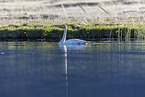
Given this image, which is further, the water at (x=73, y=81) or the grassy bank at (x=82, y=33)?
the grassy bank at (x=82, y=33)

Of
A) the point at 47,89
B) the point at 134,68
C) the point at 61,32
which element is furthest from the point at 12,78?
the point at 61,32

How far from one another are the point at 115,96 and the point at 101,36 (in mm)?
29354

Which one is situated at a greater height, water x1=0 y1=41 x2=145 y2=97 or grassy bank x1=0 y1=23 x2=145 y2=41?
grassy bank x1=0 y1=23 x2=145 y2=41

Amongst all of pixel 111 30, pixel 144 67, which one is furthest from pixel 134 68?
pixel 111 30

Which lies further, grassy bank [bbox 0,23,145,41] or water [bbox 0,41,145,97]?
grassy bank [bbox 0,23,145,41]

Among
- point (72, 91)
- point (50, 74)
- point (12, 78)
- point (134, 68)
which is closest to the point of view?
point (72, 91)

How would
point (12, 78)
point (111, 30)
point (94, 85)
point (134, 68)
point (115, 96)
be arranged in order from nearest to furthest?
point (115, 96), point (94, 85), point (12, 78), point (134, 68), point (111, 30)

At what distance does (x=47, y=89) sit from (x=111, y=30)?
28774 millimetres

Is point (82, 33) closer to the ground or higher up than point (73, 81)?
higher up

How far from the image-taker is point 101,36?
35781mm

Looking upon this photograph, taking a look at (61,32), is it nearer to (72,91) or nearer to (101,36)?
(101,36)

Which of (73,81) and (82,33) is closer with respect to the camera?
(73,81)

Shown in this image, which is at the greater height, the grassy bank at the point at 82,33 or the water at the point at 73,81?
the grassy bank at the point at 82,33

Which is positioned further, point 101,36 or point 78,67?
point 101,36
